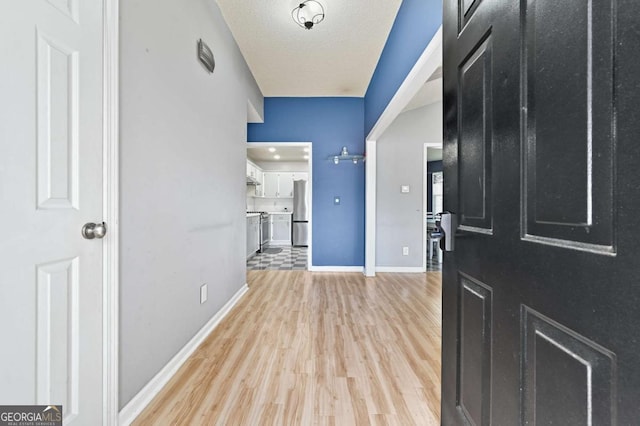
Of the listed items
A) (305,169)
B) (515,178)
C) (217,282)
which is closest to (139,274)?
(217,282)

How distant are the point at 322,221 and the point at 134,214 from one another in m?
3.26

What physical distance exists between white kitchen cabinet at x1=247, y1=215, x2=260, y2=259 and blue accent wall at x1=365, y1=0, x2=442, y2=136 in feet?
10.8

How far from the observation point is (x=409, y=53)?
2.12 metres

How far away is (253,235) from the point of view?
19.3ft

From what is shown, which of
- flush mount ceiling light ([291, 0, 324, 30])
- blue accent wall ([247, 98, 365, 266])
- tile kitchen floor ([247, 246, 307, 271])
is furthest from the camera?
tile kitchen floor ([247, 246, 307, 271])

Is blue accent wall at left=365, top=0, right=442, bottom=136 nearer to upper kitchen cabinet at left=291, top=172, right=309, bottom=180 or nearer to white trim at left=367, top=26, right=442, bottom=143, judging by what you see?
white trim at left=367, top=26, right=442, bottom=143

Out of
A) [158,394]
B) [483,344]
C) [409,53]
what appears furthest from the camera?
[409,53]

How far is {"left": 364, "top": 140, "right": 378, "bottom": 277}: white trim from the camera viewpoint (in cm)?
416

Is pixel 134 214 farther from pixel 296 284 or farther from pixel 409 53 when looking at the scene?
pixel 296 284

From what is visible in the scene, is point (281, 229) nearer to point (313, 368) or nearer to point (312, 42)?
point (312, 42)
